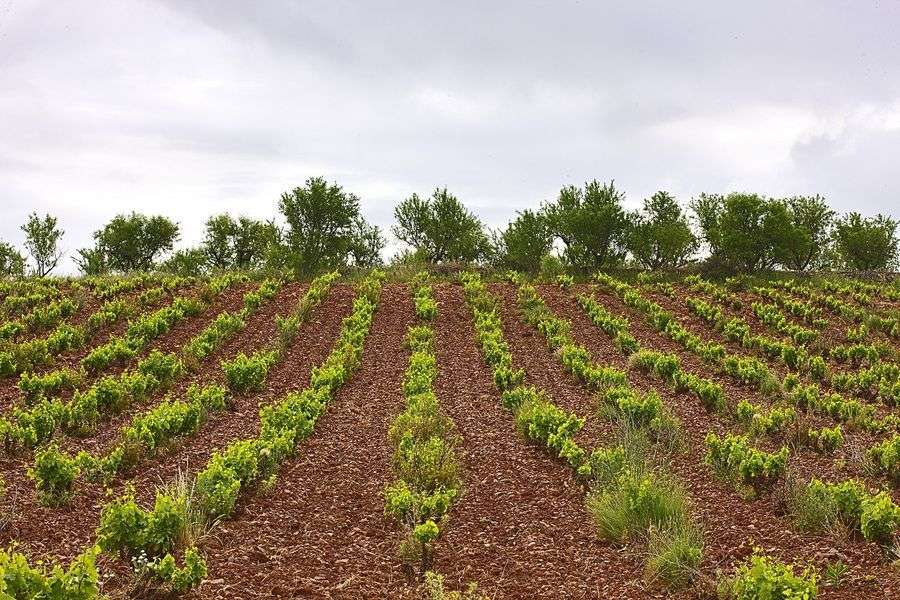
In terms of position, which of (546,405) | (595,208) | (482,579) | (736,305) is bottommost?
(482,579)

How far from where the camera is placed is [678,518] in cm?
743

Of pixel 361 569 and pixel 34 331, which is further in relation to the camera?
pixel 34 331

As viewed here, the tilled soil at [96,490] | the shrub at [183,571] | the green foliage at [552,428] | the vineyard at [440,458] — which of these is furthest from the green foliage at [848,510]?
the tilled soil at [96,490]

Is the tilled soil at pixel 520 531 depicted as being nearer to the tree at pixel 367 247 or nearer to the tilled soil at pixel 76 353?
the tilled soil at pixel 76 353

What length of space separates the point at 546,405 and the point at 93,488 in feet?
21.5

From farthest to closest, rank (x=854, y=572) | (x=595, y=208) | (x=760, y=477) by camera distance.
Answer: (x=595, y=208) < (x=760, y=477) < (x=854, y=572)

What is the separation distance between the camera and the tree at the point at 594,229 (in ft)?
122

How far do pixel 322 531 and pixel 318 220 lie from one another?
1199 inches

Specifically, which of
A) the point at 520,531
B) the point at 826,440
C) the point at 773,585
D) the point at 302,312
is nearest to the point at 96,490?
the point at 520,531

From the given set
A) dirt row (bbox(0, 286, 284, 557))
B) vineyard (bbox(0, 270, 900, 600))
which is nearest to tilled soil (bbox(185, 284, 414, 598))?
vineyard (bbox(0, 270, 900, 600))

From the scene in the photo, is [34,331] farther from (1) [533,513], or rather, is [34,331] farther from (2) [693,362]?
(2) [693,362]

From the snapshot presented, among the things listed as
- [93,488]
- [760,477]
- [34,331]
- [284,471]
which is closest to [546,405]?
[760,477]

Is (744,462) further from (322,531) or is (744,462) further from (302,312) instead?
(302,312)

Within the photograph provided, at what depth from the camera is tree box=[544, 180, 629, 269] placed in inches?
1463
